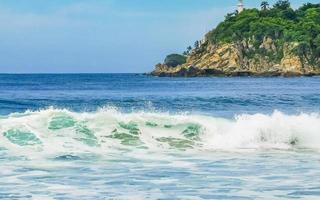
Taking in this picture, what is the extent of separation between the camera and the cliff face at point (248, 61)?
456ft

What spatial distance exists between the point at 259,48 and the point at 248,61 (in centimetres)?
489

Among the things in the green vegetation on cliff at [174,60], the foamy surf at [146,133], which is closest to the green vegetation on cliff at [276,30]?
the green vegetation on cliff at [174,60]

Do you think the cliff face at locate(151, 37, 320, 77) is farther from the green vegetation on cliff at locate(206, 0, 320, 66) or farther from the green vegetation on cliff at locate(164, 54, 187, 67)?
the green vegetation on cliff at locate(164, 54, 187, 67)

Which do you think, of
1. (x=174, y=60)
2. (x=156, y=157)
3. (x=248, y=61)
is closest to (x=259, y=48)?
(x=248, y=61)

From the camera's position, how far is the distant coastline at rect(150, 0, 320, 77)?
463ft

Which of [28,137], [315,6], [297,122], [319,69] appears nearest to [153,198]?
[28,137]

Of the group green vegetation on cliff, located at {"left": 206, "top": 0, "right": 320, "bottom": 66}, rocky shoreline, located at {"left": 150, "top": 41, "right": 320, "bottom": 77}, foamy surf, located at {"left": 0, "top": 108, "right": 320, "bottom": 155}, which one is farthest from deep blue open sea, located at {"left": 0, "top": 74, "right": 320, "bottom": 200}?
green vegetation on cliff, located at {"left": 206, "top": 0, "right": 320, "bottom": 66}

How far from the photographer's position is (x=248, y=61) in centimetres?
14712

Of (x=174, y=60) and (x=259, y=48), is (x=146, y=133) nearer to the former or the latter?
(x=259, y=48)

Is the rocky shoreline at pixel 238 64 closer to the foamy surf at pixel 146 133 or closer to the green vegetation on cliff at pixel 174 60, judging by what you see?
the green vegetation on cliff at pixel 174 60

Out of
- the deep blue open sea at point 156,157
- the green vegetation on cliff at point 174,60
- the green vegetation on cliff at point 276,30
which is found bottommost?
the deep blue open sea at point 156,157

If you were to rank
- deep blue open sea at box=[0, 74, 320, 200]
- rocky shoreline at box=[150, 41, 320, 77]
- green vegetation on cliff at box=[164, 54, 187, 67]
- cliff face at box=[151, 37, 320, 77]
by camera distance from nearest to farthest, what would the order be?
deep blue open sea at box=[0, 74, 320, 200]
rocky shoreline at box=[150, 41, 320, 77]
cliff face at box=[151, 37, 320, 77]
green vegetation on cliff at box=[164, 54, 187, 67]

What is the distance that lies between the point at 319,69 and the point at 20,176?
131893mm

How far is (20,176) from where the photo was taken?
45.6 feet
